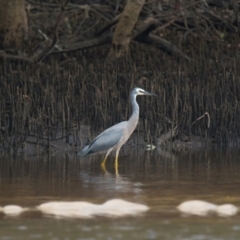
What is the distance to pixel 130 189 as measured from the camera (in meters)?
9.41

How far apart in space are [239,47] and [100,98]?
422 centimetres

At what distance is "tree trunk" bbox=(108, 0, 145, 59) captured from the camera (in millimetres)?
15594

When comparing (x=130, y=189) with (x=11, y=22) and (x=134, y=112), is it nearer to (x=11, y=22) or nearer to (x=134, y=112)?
(x=134, y=112)

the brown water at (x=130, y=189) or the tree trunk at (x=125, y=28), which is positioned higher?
the tree trunk at (x=125, y=28)

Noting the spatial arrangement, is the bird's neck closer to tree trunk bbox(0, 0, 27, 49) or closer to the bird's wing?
the bird's wing

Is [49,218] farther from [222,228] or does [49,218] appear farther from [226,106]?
[226,106]

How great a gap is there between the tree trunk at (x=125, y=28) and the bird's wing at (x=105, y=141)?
3.96 m

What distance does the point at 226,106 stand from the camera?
538 inches

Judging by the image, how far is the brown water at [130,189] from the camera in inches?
284

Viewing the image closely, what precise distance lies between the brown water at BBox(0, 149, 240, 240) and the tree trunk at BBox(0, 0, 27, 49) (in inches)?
129

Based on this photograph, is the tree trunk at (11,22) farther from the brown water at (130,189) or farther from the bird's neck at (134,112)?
the bird's neck at (134,112)

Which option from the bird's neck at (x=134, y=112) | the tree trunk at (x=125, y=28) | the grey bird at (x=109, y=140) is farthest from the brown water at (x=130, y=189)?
the tree trunk at (x=125, y=28)

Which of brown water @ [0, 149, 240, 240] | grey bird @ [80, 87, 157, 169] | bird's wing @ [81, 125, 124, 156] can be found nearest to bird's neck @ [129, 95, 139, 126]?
grey bird @ [80, 87, 157, 169]

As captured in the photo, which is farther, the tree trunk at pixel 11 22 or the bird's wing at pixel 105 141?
the tree trunk at pixel 11 22
